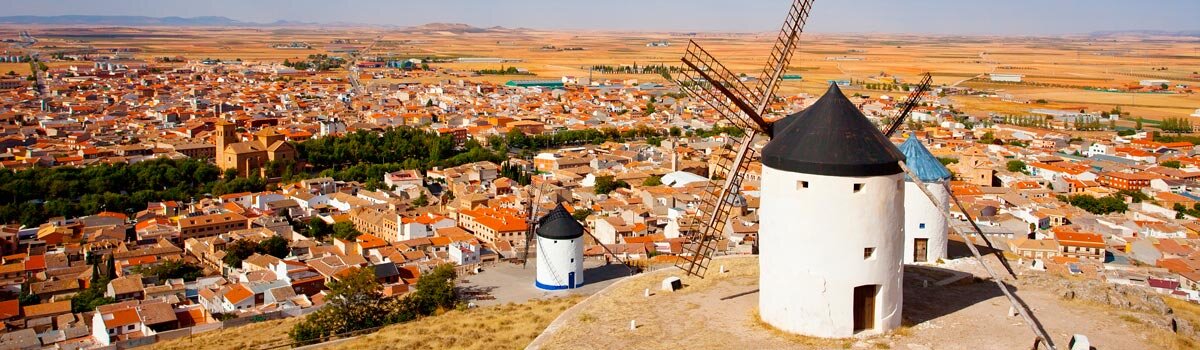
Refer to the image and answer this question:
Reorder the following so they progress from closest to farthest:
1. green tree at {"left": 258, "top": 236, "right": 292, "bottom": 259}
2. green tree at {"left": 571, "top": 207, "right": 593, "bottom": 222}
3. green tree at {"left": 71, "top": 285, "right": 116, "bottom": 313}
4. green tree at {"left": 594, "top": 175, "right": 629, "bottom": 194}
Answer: green tree at {"left": 71, "top": 285, "right": 116, "bottom": 313} → green tree at {"left": 258, "top": 236, "right": 292, "bottom": 259} → green tree at {"left": 571, "top": 207, "right": 593, "bottom": 222} → green tree at {"left": 594, "top": 175, "right": 629, "bottom": 194}

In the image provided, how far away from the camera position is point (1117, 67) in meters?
145

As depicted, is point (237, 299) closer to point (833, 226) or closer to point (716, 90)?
point (716, 90)

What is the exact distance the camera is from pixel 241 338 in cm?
1980

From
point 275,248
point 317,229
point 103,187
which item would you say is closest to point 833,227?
point 275,248

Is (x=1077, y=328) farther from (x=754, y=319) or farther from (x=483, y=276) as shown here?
(x=483, y=276)

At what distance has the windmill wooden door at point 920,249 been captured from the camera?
15.4 m

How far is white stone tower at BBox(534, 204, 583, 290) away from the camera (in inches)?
845

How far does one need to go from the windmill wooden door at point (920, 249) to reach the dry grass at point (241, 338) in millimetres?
11028

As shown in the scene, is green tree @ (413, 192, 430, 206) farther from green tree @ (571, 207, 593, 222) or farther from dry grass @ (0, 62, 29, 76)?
Result: dry grass @ (0, 62, 29, 76)

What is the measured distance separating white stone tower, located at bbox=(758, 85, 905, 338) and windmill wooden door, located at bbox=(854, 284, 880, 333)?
10 mm

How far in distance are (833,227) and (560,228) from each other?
1187 cm

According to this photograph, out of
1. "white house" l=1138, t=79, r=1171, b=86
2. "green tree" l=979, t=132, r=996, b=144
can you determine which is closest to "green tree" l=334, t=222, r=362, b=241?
"green tree" l=979, t=132, r=996, b=144

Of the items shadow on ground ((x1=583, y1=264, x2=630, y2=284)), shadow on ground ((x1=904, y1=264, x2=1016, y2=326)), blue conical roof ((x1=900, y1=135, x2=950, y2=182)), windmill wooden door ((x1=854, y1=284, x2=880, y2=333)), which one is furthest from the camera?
shadow on ground ((x1=583, y1=264, x2=630, y2=284))

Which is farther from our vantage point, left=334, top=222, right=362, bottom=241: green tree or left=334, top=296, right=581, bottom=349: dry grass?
left=334, top=222, right=362, bottom=241: green tree
